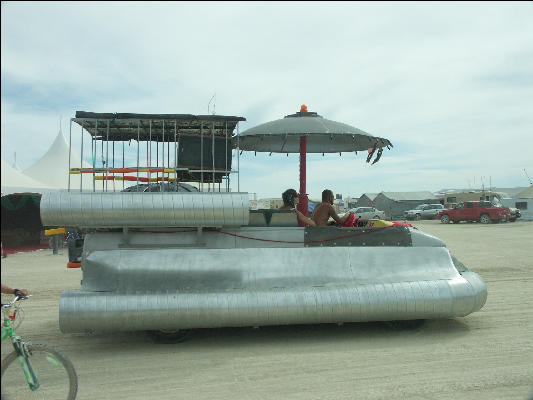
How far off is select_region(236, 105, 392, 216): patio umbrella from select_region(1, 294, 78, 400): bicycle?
381 cm

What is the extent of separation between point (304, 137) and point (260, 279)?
2567mm

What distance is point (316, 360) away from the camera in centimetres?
469

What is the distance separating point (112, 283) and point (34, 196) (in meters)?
14.7

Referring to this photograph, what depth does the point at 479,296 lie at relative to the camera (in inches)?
216

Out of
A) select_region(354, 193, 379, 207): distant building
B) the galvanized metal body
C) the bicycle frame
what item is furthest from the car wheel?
the bicycle frame

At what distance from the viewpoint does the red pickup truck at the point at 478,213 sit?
28906 millimetres

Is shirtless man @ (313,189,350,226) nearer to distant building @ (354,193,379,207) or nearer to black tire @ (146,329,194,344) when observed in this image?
black tire @ (146,329,194,344)

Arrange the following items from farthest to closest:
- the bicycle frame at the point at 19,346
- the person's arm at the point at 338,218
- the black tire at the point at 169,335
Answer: the person's arm at the point at 338,218 → the black tire at the point at 169,335 → the bicycle frame at the point at 19,346

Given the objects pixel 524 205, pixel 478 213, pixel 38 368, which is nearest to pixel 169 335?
pixel 38 368

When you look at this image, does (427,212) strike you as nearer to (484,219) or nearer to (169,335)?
(484,219)

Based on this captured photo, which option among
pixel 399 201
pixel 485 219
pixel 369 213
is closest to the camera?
pixel 485 219

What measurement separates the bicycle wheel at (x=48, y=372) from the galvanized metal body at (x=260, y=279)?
1.11 metres

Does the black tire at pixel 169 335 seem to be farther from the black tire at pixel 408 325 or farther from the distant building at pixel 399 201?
the distant building at pixel 399 201

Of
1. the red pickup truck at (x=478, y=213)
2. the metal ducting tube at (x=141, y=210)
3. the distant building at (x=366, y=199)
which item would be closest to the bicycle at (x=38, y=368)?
the metal ducting tube at (x=141, y=210)
